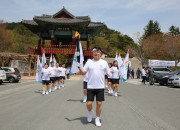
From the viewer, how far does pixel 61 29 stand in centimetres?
5234

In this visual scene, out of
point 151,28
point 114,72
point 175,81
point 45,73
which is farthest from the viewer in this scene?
point 151,28

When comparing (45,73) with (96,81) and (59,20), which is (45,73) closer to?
(96,81)

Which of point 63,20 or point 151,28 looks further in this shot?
point 151,28

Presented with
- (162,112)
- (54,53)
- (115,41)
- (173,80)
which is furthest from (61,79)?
(115,41)

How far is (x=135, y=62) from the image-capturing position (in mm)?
62875

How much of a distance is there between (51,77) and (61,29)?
35.3 m

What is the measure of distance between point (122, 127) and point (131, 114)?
217 centimetres

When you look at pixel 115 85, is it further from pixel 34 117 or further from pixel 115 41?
pixel 115 41

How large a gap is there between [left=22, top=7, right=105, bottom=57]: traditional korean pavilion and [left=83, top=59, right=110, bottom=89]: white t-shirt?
4184 cm

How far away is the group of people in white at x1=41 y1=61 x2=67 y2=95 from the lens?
Result: 51.9 feet

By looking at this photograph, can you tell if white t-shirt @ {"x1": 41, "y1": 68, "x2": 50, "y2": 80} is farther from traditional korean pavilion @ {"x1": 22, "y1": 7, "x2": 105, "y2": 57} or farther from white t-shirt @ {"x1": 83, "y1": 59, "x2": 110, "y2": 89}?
traditional korean pavilion @ {"x1": 22, "y1": 7, "x2": 105, "y2": 57}

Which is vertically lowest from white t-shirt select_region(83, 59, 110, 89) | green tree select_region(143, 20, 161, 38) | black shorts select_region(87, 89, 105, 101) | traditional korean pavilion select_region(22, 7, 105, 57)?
black shorts select_region(87, 89, 105, 101)

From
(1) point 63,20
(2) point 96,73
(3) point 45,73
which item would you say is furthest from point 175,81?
(1) point 63,20

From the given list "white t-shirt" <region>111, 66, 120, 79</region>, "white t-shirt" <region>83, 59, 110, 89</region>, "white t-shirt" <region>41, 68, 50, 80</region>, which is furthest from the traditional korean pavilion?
"white t-shirt" <region>83, 59, 110, 89</region>
